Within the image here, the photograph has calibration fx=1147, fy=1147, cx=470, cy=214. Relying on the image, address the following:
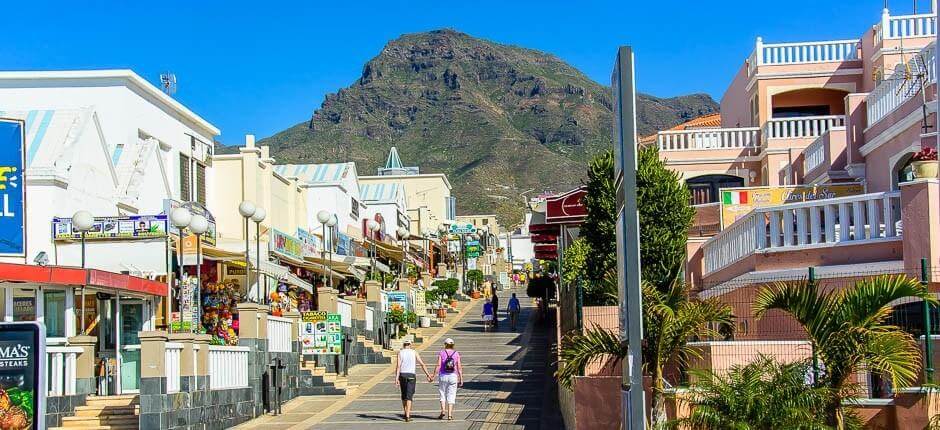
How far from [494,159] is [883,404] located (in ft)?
499

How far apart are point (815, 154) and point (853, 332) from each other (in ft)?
48.7

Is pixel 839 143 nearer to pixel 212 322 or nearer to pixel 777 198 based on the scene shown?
pixel 777 198

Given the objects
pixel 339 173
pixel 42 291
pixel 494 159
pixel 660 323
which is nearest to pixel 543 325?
pixel 339 173

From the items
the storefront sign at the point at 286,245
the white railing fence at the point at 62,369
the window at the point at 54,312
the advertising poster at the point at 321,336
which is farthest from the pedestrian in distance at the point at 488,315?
the white railing fence at the point at 62,369

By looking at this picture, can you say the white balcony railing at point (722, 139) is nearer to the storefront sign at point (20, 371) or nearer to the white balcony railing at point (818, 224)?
the white balcony railing at point (818, 224)

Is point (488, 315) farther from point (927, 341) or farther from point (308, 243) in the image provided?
point (927, 341)

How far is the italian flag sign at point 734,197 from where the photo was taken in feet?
79.7

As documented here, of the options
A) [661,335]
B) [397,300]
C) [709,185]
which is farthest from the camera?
[397,300]

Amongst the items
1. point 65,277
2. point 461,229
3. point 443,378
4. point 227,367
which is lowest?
point 443,378

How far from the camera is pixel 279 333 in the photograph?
24.3 metres

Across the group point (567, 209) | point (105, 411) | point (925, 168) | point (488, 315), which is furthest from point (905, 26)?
point (105, 411)

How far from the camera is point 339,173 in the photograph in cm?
5700

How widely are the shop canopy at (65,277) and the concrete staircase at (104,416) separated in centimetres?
214

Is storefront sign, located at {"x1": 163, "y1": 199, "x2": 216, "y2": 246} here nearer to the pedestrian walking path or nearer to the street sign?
the pedestrian walking path
